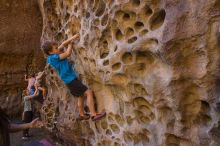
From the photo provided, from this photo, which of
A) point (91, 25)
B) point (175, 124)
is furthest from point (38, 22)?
point (175, 124)

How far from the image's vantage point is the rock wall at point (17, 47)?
6523 mm

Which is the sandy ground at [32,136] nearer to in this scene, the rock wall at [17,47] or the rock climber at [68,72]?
the rock wall at [17,47]

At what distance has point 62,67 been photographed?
3.42m

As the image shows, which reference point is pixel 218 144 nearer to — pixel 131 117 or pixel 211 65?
pixel 211 65

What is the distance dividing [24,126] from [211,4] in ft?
4.79

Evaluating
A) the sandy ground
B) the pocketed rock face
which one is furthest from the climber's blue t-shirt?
the sandy ground

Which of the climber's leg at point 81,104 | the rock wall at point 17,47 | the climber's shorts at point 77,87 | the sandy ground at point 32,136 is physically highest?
the rock wall at point 17,47

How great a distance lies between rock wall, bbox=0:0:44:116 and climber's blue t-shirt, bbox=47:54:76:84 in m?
3.42

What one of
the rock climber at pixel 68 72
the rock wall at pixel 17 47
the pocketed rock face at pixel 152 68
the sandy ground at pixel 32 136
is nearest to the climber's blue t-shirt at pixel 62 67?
the rock climber at pixel 68 72

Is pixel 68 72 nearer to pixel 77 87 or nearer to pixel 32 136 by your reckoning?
pixel 77 87

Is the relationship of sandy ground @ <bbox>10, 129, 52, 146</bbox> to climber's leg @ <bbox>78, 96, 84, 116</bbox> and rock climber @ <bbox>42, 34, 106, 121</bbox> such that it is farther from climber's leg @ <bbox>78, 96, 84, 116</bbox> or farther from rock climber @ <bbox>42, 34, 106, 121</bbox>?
rock climber @ <bbox>42, 34, 106, 121</bbox>

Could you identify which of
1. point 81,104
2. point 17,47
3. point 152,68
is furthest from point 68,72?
point 17,47

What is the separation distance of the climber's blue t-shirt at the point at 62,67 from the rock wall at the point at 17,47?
342 cm

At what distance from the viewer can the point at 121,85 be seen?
2.99 metres
